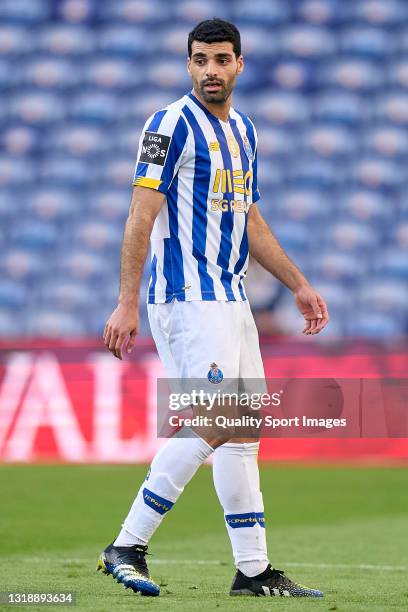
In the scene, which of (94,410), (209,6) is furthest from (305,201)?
(94,410)

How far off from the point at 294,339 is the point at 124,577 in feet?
25.3

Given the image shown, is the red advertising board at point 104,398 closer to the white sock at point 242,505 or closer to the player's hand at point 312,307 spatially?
the player's hand at point 312,307

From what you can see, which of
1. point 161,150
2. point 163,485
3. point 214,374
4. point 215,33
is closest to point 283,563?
point 163,485

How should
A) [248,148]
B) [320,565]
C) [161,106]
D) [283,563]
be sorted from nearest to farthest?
1. [248,148]
2. [320,565]
3. [283,563]
4. [161,106]

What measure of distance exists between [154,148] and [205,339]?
2.13ft

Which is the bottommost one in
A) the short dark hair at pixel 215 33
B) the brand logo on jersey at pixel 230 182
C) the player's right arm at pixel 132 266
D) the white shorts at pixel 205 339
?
the white shorts at pixel 205 339

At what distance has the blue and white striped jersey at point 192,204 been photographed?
4.31 meters

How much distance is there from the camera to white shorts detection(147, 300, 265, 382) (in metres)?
4.24

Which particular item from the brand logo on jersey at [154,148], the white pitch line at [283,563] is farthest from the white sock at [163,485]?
the white pitch line at [283,563]

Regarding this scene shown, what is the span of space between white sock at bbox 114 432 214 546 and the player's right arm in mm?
371

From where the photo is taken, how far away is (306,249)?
14680 millimetres

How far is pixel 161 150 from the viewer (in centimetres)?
430

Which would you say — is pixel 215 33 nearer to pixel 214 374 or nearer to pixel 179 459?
pixel 214 374

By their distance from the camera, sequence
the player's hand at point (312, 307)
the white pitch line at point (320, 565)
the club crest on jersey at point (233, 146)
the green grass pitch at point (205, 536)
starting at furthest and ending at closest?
the white pitch line at point (320, 565)
the player's hand at point (312, 307)
the club crest on jersey at point (233, 146)
the green grass pitch at point (205, 536)
